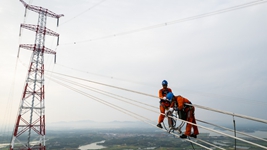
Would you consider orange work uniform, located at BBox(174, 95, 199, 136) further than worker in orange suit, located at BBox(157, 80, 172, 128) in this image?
No

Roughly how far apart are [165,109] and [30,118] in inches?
561

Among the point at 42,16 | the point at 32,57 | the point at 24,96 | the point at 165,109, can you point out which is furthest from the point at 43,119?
the point at 165,109

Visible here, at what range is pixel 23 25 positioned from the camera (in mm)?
17641

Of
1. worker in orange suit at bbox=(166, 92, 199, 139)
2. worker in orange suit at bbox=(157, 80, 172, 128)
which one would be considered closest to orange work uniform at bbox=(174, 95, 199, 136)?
worker in orange suit at bbox=(166, 92, 199, 139)

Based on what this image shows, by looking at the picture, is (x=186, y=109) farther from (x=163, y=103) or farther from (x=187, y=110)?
(x=163, y=103)

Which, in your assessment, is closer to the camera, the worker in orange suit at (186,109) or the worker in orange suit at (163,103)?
the worker in orange suit at (186,109)

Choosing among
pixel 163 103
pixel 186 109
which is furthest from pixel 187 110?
pixel 163 103

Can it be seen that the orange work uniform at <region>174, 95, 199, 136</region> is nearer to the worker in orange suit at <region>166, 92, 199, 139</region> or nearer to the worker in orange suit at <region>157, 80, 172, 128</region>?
the worker in orange suit at <region>166, 92, 199, 139</region>

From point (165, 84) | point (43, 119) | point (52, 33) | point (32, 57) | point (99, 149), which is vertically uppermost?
point (52, 33)

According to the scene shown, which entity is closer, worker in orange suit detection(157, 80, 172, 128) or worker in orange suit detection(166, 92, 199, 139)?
worker in orange suit detection(166, 92, 199, 139)

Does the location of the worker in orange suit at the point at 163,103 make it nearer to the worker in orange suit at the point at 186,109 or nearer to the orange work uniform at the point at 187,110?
the worker in orange suit at the point at 186,109

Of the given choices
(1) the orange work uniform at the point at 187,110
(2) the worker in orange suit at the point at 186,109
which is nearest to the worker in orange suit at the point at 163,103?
(2) the worker in orange suit at the point at 186,109

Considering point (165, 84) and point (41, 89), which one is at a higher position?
point (165, 84)

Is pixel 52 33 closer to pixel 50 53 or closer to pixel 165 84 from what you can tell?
pixel 50 53
